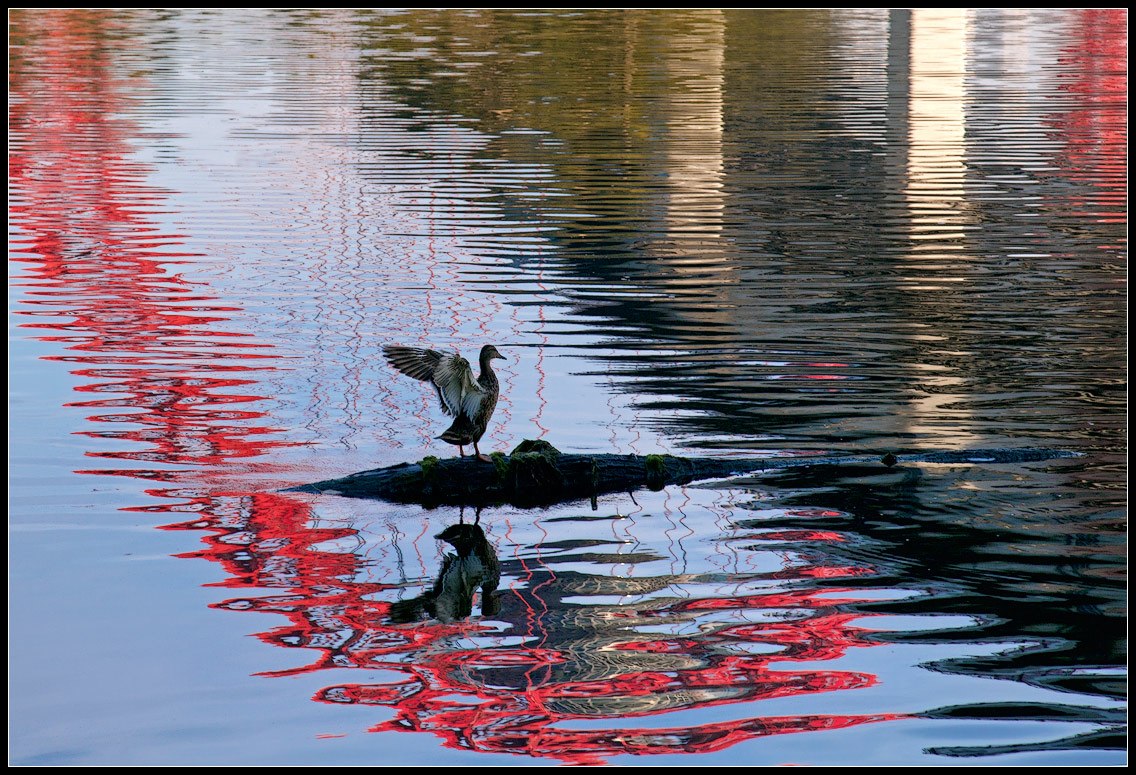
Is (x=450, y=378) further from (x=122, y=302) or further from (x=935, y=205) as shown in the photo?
(x=935, y=205)

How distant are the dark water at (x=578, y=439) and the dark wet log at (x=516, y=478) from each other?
0.66 ft

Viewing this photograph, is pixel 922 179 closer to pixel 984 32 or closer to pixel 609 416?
pixel 609 416

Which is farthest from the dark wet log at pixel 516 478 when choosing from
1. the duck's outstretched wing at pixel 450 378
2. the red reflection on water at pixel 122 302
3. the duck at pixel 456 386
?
the red reflection on water at pixel 122 302

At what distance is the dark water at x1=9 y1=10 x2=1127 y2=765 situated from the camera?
7.59 metres

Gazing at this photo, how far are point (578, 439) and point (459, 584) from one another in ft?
8.93

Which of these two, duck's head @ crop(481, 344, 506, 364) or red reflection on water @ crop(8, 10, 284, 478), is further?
red reflection on water @ crop(8, 10, 284, 478)

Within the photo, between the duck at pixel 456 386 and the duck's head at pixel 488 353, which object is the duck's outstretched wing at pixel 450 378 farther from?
the duck's head at pixel 488 353

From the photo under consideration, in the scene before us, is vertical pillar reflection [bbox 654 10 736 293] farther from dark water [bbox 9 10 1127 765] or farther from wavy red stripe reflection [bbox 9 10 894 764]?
wavy red stripe reflection [bbox 9 10 894 764]

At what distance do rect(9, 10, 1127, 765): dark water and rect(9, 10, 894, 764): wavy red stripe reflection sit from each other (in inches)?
1.3

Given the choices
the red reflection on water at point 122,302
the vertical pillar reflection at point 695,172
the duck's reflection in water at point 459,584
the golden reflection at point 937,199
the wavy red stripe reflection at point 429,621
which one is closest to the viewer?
the wavy red stripe reflection at point 429,621

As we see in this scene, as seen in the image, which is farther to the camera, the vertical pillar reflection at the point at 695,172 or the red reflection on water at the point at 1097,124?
the red reflection on water at the point at 1097,124

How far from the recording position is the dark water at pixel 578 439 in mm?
7590

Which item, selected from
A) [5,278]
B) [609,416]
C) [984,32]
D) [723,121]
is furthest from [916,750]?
[984,32]

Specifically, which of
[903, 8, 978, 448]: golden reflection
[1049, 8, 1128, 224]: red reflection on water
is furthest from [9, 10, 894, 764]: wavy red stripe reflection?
[1049, 8, 1128, 224]: red reflection on water
